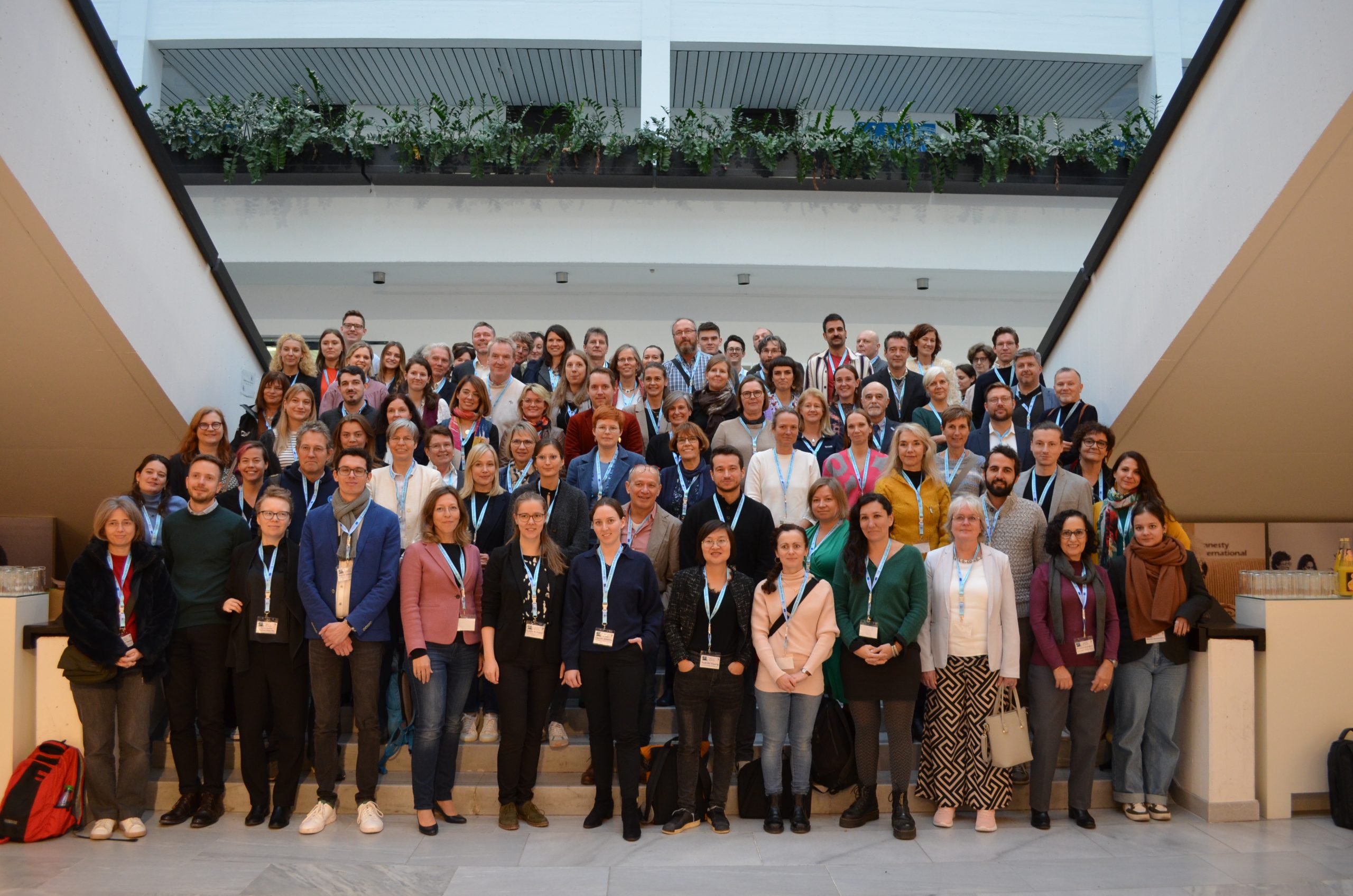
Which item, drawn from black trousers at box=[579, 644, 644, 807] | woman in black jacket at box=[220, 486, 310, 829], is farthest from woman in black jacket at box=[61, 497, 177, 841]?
black trousers at box=[579, 644, 644, 807]

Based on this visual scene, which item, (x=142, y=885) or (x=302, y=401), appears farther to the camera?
(x=302, y=401)

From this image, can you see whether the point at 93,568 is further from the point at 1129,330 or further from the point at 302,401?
the point at 1129,330

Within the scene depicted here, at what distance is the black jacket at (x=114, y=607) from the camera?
14.2ft

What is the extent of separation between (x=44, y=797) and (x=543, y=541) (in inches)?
101

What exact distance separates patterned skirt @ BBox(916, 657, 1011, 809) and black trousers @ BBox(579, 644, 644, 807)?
149 cm

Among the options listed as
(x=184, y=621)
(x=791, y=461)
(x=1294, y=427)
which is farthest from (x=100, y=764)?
(x=1294, y=427)

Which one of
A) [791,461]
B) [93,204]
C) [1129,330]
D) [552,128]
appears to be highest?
[552,128]

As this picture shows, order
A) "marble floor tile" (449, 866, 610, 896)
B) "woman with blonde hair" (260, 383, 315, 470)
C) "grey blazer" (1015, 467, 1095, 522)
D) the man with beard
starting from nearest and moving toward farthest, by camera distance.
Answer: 1. "marble floor tile" (449, 866, 610, 896)
2. the man with beard
3. "grey blazer" (1015, 467, 1095, 522)
4. "woman with blonde hair" (260, 383, 315, 470)

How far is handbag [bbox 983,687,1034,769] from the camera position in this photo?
15.1 feet

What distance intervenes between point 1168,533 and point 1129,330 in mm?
1579

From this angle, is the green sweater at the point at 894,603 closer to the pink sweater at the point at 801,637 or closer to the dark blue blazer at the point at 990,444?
the pink sweater at the point at 801,637

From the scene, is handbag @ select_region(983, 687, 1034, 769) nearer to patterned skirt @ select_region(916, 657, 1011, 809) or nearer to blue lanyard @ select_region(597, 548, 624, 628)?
patterned skirt @ select_region(916, 657, 1011, 809)

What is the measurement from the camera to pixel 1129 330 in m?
6.04

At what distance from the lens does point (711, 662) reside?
4500mm
